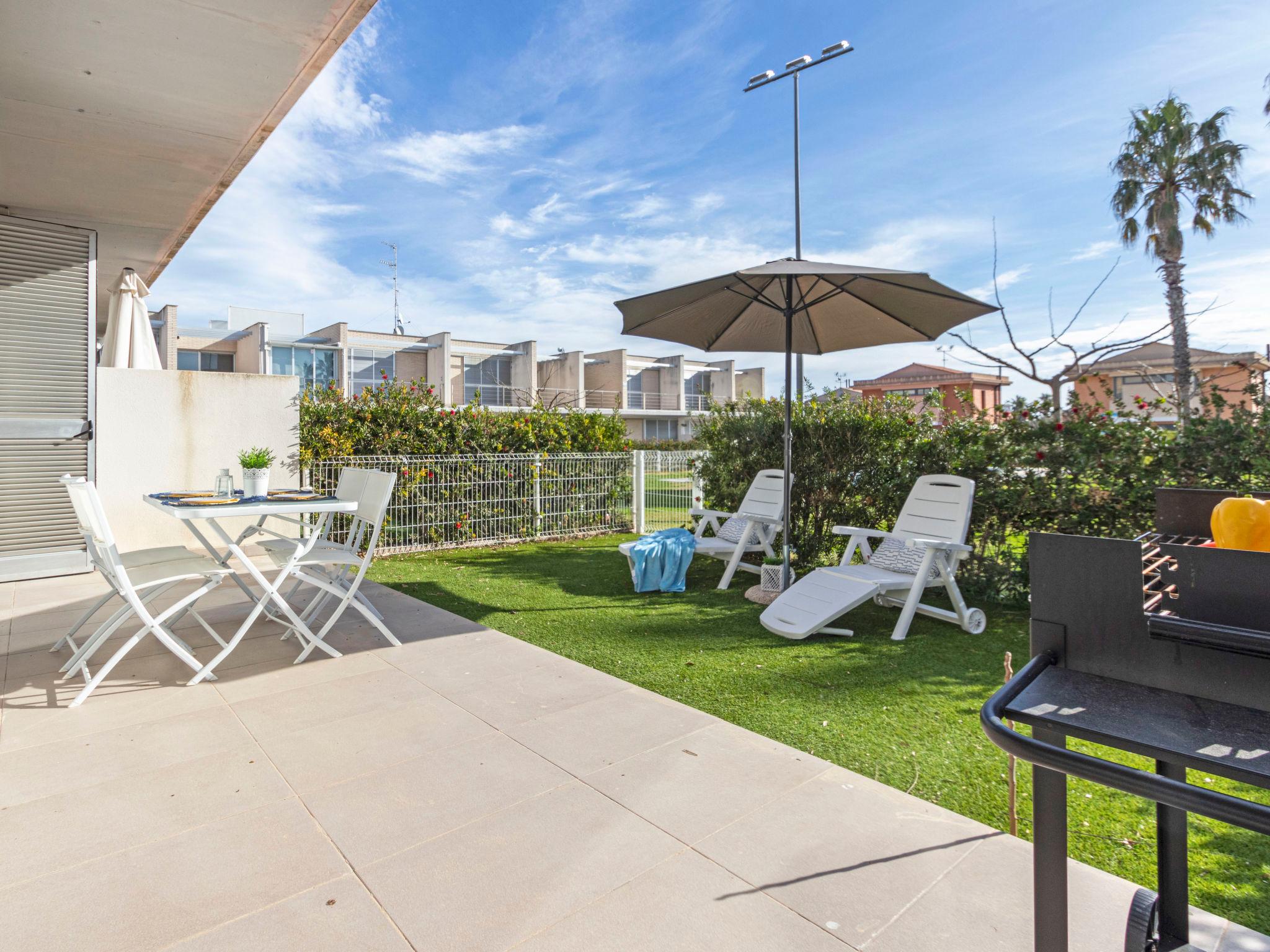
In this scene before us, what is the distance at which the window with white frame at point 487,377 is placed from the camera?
120ft

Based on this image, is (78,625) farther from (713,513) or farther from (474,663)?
(713,513)

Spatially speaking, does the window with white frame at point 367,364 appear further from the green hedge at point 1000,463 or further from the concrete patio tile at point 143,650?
the concrete patio tile at point 143,650

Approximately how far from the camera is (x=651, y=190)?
15727 mm

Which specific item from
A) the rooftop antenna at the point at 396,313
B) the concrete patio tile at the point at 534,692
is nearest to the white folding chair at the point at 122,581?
the concrete patio tile at the point at 534,692

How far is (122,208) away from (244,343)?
27519 millimetres

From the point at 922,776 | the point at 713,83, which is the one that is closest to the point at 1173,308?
the point at 713,83

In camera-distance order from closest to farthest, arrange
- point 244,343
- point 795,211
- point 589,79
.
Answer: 1. point 795,211
2. point 589,79
3. point 244,343

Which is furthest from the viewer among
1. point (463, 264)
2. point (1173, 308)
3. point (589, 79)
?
point (463, 264)

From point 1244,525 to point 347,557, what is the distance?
3.98 m

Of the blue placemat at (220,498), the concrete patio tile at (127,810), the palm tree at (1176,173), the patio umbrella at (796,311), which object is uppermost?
the palm tree at (1176,173)

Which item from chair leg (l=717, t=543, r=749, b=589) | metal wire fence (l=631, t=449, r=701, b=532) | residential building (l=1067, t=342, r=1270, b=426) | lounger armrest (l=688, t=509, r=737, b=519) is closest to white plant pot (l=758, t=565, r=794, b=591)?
chair leg (l=717, t=543, r=749, b=589)

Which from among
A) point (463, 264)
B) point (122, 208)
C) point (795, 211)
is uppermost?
point (463, 264)

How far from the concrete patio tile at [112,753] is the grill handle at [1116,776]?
9.59 feet

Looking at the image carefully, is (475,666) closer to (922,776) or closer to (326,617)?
(326,617)
